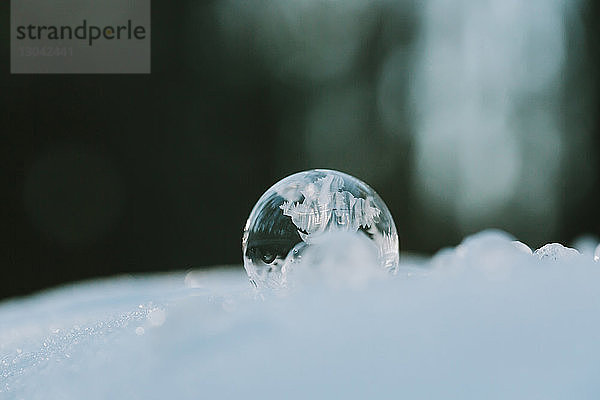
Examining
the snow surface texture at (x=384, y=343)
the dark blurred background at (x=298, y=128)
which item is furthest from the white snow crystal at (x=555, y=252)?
the dark blurred background at (x=298, y=128)

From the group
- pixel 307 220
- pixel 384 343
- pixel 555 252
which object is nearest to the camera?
pixel 384 343

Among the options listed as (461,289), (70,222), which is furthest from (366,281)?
(70,222)

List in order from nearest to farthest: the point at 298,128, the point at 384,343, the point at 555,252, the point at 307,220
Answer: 1. the point at 384,343
2. the point at 555,252
3. the point at 307,220
4. the point at 298,128

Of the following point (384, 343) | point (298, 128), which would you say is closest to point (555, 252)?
point (384, 343)

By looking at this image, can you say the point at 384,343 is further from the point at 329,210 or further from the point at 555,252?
the point at 329,210

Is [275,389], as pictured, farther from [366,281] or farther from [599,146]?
[599,146]

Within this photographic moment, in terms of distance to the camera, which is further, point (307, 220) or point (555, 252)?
point (307, 220)

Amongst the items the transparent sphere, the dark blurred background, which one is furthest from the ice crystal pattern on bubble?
the dark blurred background
